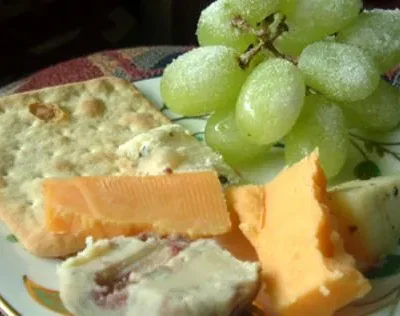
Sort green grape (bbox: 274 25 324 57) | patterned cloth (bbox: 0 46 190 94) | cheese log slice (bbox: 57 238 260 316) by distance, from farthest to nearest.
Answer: patterned cloth (bbox: 0 46 190 94), green grape (bbox: 274 25 324 57), cheese log slice (bbox: 57 238 260 316)

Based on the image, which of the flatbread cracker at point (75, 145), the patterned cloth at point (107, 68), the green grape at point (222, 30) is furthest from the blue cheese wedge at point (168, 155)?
the patterned cloth at point (107, 68)

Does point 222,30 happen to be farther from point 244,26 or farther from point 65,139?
point 65,139

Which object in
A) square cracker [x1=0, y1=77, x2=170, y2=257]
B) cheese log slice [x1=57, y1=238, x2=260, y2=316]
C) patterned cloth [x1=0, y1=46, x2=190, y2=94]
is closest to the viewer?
cheese log slice [x1=57, y1=238, x2=260, y2=316]

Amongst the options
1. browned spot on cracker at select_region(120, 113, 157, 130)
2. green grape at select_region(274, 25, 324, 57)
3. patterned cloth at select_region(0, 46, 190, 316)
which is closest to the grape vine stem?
green grape at select_region(274, 25, 324, 57)

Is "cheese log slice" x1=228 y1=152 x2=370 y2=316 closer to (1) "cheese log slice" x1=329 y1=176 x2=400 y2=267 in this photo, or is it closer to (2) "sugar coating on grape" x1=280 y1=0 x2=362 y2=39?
(1) "cheese log slice" x1=329 y1=176 x2=400 y2=267

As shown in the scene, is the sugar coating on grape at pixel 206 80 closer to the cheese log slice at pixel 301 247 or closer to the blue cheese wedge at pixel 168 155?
the blue cheese wedge at pixel 168 155

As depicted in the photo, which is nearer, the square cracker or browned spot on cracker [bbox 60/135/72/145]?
the square cracker

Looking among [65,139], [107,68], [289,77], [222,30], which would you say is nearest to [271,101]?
[289,77]
